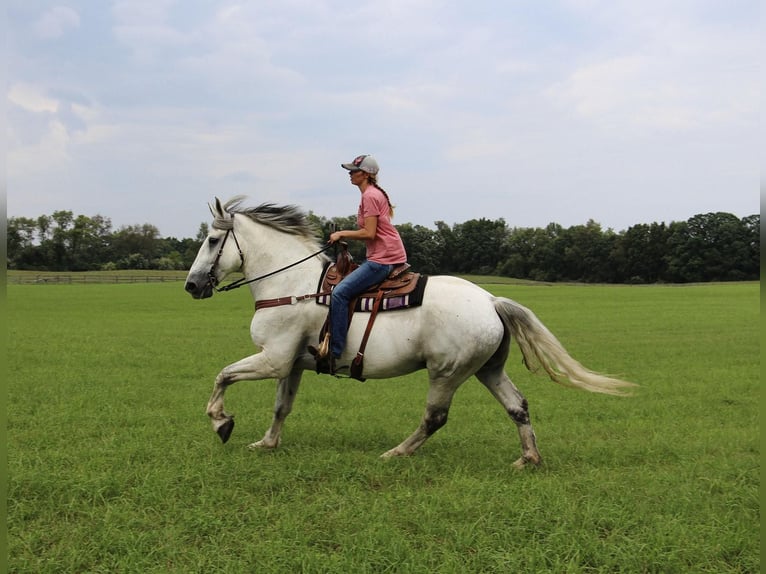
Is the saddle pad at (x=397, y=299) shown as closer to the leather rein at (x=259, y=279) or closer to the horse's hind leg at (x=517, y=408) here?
the leather rein at (x=259, y=279)

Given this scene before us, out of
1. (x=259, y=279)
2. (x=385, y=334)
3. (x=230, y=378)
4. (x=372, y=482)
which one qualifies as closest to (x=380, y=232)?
(x=385, y=334)

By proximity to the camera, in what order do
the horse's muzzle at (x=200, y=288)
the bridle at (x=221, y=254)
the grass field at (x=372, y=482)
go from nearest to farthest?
1. the grass field at (x=372, y=482)
2. the horse's muzzle at (x=200, y=288)
3. the bridle at (x=221, y=254)

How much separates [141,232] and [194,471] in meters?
107

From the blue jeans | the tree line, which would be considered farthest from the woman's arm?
the tree line

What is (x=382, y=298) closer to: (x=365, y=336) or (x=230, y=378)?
(x=365, y=336)

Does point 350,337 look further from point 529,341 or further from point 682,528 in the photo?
point 682,528

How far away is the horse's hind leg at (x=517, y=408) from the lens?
5.94m

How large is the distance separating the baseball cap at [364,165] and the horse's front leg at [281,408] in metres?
2.28

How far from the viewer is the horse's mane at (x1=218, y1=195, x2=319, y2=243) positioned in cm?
671

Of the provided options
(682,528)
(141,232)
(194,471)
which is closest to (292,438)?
(194,471)

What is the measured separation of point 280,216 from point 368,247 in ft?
4.10

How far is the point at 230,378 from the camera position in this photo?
6051 millimetres

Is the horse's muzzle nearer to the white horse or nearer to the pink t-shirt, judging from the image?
the white horse

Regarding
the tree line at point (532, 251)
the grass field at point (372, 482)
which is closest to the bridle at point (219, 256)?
the grass field at point (372, 482)
